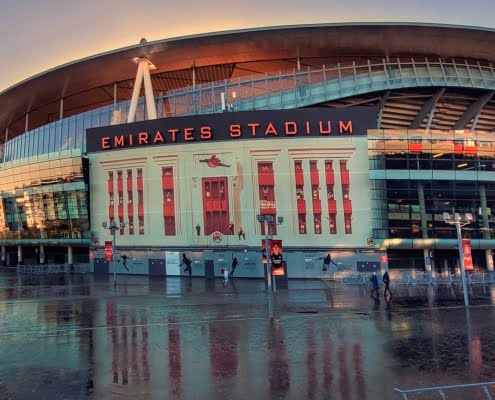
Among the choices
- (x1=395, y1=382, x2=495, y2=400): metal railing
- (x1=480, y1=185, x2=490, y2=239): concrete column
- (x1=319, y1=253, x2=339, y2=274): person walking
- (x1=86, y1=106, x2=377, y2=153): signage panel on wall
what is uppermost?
(x1=86, y1=106, x2=377, y2=153): signage panel on wall

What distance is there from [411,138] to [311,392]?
38.6 meters

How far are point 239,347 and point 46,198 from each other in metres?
51.0

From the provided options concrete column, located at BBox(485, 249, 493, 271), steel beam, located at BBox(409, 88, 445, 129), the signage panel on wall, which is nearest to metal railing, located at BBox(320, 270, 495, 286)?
concrete column, located at BBox(485, 249, 493, 271)

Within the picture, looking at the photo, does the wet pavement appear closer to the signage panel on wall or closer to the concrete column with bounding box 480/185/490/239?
the signage panel on wall

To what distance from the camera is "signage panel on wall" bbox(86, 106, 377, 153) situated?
137ft

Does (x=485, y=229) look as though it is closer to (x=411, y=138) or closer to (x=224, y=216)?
(x=411, y=138)

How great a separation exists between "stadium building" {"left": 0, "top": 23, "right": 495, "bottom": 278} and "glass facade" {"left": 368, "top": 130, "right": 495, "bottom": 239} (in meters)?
0.14

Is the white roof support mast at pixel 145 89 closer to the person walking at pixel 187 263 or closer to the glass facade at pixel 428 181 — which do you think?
the person walking at pixel 187 263

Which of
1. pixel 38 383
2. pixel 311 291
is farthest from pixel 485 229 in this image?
pixel 38 383

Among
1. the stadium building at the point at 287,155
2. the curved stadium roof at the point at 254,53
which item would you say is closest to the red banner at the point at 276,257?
the stadium building at the point at 287,155

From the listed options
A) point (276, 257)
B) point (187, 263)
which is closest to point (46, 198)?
point (187, 263)

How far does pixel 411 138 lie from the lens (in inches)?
1708

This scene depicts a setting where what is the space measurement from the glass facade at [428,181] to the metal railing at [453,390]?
109 feet

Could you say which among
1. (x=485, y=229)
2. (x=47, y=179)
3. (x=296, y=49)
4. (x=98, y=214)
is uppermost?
(x=296, y=49)
